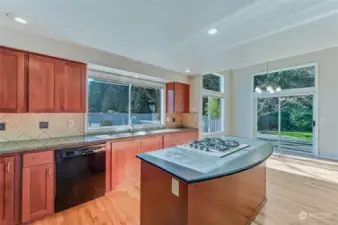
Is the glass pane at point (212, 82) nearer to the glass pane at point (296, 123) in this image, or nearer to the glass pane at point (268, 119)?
the glass pane at point (268, 119)

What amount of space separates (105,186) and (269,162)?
4.21 metres

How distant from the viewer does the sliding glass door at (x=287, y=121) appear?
227 inches

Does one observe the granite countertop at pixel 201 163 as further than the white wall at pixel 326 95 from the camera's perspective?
No

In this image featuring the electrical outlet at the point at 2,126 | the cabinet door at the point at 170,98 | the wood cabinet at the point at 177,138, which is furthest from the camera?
the cabinet door at the point at 170,98

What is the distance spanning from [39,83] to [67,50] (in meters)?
0.69

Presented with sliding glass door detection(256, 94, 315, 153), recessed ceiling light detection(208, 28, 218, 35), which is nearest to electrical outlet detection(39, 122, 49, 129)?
recessed ceiling light detection(208, 28, 218, 35)

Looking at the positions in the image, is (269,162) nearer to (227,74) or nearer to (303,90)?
(303,90)

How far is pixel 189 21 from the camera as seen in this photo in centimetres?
211

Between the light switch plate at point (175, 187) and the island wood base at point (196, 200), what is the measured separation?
Result: 3cm

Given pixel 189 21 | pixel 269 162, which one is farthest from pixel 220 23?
pixel 269 162

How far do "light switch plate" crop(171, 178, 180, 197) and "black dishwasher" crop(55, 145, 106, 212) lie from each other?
1595 millimetres

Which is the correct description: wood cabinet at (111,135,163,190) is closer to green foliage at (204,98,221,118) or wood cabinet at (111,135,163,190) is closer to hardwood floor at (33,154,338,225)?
hardwood floor at (33,154,338,225)

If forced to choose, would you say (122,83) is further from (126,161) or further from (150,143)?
(126,161)

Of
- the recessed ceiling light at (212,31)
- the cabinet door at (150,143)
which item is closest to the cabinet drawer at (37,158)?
the cabinet door at (150,143)
